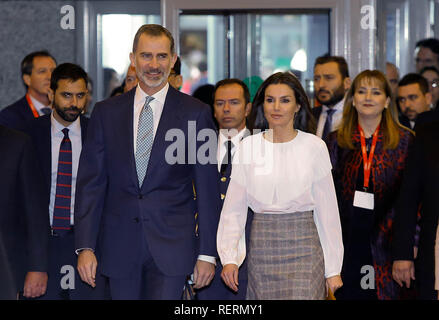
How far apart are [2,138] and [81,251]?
674mm

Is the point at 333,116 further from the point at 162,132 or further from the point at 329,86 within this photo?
the point at 162,132

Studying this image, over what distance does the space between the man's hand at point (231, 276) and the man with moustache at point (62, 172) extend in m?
1.25

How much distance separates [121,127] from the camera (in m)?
3.76

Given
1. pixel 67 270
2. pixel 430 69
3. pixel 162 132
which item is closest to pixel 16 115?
pixel 67 270

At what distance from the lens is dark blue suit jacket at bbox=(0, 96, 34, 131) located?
17.8 ft

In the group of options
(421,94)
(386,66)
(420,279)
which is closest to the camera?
(420,279)

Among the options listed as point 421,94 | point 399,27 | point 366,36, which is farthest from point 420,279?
point 399,27

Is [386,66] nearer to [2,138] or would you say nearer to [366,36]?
[366,36]

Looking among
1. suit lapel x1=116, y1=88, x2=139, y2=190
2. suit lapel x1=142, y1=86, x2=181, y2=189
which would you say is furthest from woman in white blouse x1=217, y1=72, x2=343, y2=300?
suit lapel x1=116, y1=88, x2=139, y2=190

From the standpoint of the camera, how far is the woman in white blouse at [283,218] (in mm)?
3762

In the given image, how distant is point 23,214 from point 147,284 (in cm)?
70

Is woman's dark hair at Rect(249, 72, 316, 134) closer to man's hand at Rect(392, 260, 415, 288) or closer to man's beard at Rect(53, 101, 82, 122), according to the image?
man's hand at Rect(392, 260, 415, 288)

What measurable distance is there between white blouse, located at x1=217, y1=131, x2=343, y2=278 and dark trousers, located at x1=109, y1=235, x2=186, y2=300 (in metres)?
0.29

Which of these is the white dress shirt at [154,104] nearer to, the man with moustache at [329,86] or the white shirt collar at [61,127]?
the white shirt collar at [61,127]
